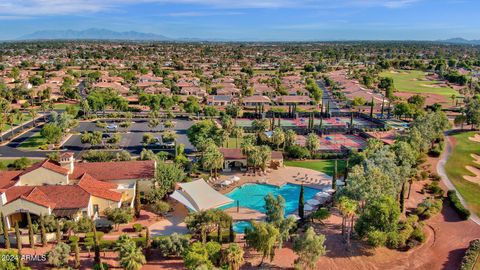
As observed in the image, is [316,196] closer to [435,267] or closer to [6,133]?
[435,267]

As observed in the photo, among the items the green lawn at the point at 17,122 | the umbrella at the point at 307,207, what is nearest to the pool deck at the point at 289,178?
the umbrella at the point at 307,207

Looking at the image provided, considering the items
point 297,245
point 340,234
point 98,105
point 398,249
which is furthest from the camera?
point 98,105

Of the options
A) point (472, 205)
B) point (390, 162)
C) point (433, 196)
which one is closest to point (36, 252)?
point (390, 162)

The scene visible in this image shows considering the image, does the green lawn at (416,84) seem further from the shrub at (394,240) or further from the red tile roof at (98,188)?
the red tile roof at (98,188)

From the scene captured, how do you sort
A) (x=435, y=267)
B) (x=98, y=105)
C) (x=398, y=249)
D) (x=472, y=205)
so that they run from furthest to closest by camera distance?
(x=98, y=105), (x=472, y=205), (x=398, y=249), (x=435, y=267)

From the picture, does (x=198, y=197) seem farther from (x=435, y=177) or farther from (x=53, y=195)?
(x=435, y=177)
